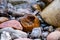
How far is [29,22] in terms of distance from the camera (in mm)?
2080

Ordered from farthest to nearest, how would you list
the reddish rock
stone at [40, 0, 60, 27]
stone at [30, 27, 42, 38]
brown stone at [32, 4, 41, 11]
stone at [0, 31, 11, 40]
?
brown stone at [32, 4, 41, 11]
stone at [40, 0, 60, 27]
the reddish rock
stone at [30, 27, 42, 38]
stone at [0, 31, 11, 40]

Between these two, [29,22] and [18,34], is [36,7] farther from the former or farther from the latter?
[18,34]

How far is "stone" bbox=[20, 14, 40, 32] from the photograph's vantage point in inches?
78.7

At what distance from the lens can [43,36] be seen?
1840 millimetres

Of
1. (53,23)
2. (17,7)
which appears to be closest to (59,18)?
(53,23)

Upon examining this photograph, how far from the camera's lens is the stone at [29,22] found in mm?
1998

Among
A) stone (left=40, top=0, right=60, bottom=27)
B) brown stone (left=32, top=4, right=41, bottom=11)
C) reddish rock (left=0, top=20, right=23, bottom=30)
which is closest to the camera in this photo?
reddish rock (left=0, top=20, right=23, bottom=30)

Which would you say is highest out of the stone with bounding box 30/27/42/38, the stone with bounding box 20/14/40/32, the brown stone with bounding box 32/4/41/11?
the brown stone with bounding box 32/4/41/11

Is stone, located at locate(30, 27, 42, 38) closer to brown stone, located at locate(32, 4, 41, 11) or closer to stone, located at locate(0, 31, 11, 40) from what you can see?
stone, located at locate(0, 31, 11, 40)

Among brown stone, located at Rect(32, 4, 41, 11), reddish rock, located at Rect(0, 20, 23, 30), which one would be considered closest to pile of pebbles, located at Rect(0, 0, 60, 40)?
reddish rock, located at Rect(0, 20, 23, 30)

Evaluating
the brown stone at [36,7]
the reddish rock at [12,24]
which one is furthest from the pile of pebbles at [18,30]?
the brown stone at [36,7]

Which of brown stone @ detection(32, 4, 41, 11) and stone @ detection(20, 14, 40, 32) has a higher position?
brown stone @ detection(32, 4, 41, 11)

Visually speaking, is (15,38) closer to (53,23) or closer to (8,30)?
(8,30)

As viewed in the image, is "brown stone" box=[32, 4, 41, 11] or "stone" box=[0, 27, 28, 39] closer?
"stone" box=[0, 27, 28, 39]
